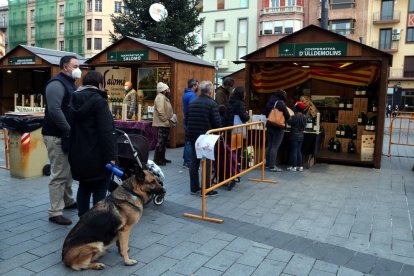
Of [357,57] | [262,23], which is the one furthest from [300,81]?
[262,23]

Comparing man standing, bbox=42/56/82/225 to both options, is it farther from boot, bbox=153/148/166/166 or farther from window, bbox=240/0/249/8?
window, bbox=240/0/249/8

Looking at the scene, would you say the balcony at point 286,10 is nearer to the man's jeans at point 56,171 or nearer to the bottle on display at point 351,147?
the bottle on display at point 351,147

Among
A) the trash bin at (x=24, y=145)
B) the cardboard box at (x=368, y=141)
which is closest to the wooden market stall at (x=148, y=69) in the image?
the trash bin at (x=24, y=145)

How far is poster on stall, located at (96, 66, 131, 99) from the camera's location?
13.2 meters

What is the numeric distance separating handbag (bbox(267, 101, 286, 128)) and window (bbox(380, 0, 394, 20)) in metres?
39.0

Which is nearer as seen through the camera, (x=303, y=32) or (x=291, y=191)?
(x=291, y=191)

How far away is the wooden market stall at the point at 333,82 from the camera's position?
905 cm

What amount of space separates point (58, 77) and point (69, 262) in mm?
2336

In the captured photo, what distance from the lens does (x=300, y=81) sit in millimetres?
11414

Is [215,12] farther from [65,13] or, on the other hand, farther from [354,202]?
[354,202]

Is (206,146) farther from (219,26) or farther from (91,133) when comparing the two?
(219,26)

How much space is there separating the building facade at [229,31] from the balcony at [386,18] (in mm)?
12505

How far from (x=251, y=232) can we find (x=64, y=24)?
68175mm

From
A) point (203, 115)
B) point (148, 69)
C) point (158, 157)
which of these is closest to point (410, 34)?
point (148, 69)
